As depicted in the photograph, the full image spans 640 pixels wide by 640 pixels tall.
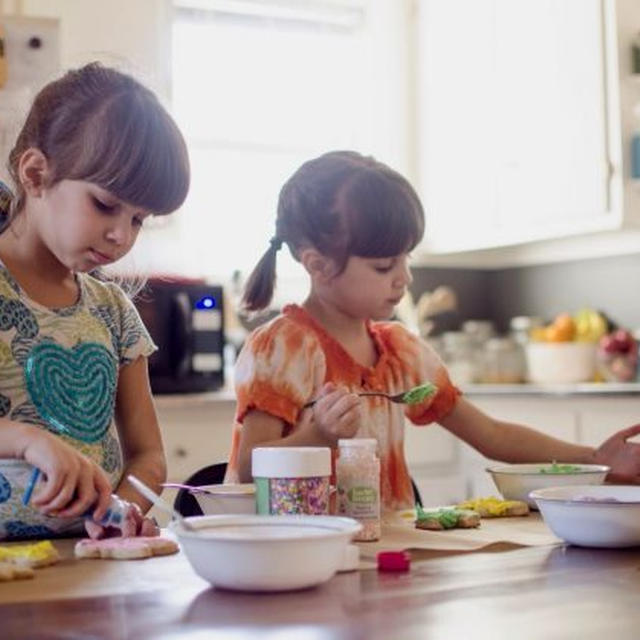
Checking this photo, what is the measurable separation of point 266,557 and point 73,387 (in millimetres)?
658

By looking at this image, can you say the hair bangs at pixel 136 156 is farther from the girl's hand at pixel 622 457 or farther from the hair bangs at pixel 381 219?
the girl's hand at pixel 622 457

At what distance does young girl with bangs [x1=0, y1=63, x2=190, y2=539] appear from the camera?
4.68 feet

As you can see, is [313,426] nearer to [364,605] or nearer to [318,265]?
[318,265]

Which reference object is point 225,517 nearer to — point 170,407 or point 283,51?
point 170,407

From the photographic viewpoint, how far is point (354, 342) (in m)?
1.91

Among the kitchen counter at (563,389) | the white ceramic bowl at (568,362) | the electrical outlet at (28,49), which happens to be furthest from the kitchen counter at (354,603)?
the white ceramic bowl at (568,362)

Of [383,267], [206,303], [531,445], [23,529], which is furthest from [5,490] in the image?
[206,303]

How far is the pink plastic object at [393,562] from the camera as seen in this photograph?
3.40 feet

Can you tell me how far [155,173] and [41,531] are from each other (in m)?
0.47

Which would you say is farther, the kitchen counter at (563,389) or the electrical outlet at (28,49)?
the kitchen counter at (563,389)

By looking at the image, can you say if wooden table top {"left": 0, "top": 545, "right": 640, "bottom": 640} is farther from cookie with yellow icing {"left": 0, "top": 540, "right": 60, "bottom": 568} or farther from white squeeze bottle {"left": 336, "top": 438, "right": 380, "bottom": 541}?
white squeeze bottle {"left": 336, "top": 438, "right": 380, "bottom": 541}

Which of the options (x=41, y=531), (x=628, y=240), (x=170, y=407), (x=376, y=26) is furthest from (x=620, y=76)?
(x=41, y=531)

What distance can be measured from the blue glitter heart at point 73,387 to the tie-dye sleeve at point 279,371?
0.26m

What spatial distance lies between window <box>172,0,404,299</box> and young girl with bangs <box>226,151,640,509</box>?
210 centimetres
